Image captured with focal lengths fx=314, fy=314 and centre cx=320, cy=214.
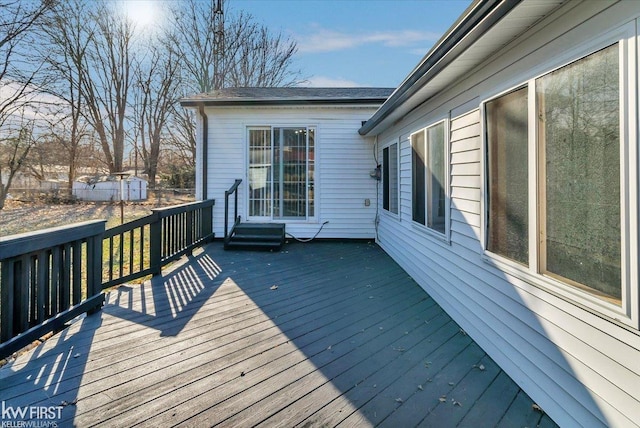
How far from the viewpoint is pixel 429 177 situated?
3.80 meters

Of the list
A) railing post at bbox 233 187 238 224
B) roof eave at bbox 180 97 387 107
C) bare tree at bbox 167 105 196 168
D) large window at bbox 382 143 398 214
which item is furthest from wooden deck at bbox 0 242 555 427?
bare tree at bbox 167 105 196 168

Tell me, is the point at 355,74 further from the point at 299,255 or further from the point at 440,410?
the point at 440,410

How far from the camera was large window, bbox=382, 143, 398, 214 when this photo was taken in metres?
5.41

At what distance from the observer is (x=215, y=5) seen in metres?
15.6

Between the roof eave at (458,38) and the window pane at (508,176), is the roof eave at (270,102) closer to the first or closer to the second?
the roof eave at (458,38)

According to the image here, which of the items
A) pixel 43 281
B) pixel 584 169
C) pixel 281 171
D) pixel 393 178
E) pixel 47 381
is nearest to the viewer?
pixel 584 169

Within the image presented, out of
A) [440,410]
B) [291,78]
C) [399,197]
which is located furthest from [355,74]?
[440,410]

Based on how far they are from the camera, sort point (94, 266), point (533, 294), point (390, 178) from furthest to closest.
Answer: point (390, 178) → point (94, 266) → point (533, 294)

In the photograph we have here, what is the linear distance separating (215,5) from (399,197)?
52.4 feet

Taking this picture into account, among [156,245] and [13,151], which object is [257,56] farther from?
[156,245]

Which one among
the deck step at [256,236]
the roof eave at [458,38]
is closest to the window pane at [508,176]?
the roof eave at [458,38]

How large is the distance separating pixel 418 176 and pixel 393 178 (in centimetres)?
137

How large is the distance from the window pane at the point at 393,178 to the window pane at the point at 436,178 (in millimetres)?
1524

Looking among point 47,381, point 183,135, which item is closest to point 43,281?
point 47,381
